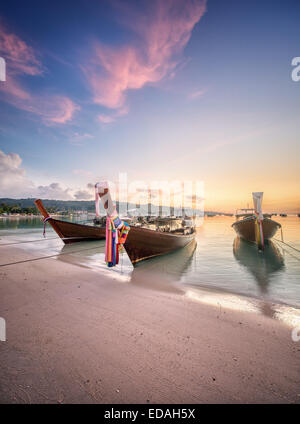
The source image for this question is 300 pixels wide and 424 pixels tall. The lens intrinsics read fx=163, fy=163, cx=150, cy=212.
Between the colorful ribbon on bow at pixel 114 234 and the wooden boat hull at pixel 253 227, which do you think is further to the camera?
the wooden boat hull at pixel 253 227

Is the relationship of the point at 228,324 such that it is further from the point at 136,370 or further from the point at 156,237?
the point at 156,237

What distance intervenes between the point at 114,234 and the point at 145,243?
140 inches

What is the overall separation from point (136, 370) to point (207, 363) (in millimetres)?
1058

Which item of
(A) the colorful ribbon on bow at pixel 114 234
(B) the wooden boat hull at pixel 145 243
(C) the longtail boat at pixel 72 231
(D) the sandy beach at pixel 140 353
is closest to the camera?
(D) the sandy beach at pixel 140 353

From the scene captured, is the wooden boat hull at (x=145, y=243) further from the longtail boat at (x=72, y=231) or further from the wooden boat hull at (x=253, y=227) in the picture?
the wooden boat hull at (x=253, y=227)

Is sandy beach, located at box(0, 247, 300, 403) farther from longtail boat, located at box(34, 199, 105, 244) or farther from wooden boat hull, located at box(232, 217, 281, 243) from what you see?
wooden boat hull, located at box(232, 217, 281, 243)

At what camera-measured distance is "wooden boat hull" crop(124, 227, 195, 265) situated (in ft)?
29.2

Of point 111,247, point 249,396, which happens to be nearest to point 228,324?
point 249,396

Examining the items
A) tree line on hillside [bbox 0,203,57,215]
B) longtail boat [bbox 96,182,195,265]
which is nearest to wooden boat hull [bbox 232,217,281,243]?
longtail boat [bbox 96,182,195,265]

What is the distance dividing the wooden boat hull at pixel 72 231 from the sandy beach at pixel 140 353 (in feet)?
42.9

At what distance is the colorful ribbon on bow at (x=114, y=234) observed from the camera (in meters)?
6.42

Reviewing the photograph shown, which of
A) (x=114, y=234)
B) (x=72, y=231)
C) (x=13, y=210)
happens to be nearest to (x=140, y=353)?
(x=114, y=234)

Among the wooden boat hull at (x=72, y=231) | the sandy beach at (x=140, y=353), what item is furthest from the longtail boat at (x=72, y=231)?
the sandy beach at (x=140, y=353)

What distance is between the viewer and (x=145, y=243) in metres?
9.88
